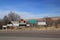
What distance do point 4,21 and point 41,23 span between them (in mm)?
35616

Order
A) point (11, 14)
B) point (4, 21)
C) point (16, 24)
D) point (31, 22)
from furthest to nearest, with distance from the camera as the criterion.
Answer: point (11, 14)
point (4, 21)
point (16, 24)
point (31, 22)

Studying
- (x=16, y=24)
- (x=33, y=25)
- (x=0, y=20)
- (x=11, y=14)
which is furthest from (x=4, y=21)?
(x=33, y=25)

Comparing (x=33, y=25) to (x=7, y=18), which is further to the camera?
(x=7, y=18)

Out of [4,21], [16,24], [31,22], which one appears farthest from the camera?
[4,21]

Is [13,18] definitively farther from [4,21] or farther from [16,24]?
[16,24]

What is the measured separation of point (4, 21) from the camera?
348 feet

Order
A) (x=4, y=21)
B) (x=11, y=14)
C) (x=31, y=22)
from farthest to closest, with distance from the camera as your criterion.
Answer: (x=11, y=14) → (x=4, y=21) → (x=31, y=22)

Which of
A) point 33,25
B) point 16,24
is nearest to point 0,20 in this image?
point 16,24

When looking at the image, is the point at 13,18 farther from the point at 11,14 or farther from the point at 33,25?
the point at 33,25

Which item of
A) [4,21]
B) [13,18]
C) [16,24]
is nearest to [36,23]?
[16,24]

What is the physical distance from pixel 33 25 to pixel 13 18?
1623 inches

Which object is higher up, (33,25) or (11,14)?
(11,14)

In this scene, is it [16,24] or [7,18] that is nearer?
[16,24]

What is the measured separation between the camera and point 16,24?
85.4 m
